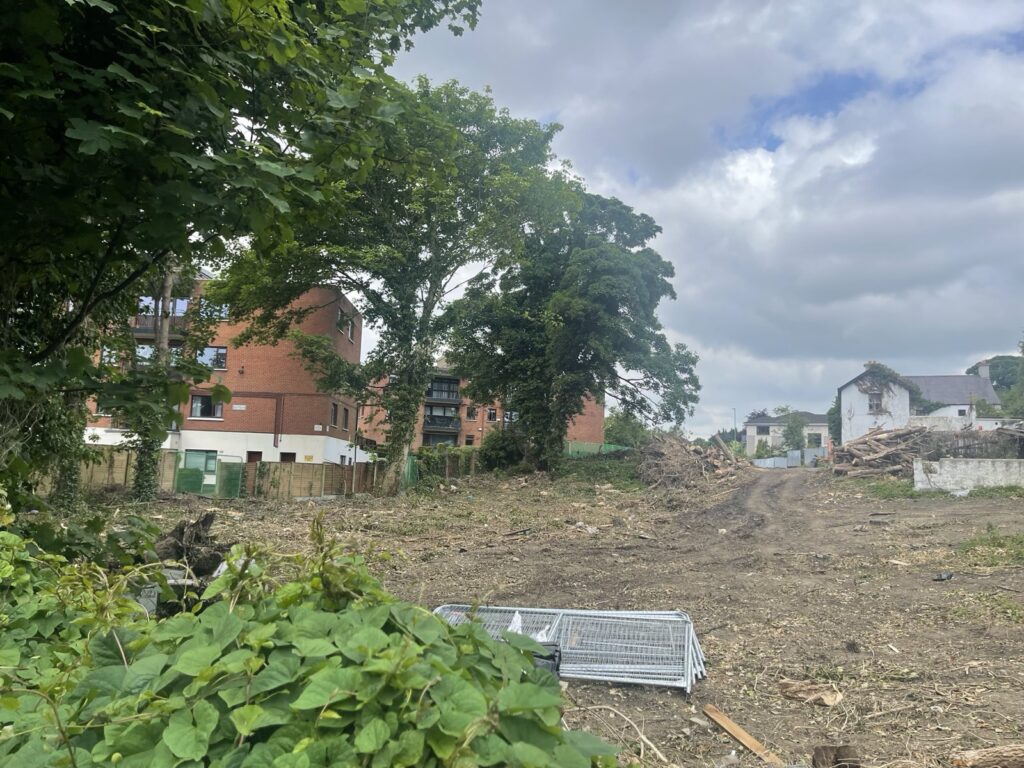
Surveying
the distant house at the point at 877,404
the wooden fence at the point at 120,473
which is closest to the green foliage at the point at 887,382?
the distant house at the point at 877,404

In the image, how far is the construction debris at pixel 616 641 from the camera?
215 inches

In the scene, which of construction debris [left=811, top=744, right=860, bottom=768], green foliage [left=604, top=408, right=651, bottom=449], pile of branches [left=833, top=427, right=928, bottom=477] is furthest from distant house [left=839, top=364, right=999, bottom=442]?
construction debris [left=811, top=744, right=860, bottom=768]

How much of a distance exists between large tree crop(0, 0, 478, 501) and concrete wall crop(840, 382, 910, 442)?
47.1m

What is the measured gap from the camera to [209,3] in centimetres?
234

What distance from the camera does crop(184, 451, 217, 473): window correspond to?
93.0ft

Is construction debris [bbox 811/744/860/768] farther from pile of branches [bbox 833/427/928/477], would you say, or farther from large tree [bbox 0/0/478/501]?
pile of branches [bbox 833/427/928/477]

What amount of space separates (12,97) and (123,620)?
1808 millimetres

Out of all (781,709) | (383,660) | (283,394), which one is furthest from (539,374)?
(383,660)

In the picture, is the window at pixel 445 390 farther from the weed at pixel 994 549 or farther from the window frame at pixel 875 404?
the weed at pixel 994 549

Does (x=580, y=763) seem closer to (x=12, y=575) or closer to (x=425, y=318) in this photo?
(x=12, y=575)

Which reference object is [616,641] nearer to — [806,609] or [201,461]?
[806,609]

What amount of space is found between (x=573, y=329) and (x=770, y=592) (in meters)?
20.2

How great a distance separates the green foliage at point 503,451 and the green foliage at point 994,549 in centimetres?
2118

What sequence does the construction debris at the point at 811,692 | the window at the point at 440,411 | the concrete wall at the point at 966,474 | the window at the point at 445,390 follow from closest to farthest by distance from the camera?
the construction debris at the point at 811,692, the concrete wall at the point at 966,474, the window at the point at 445,390, the window at the point at 440,411
